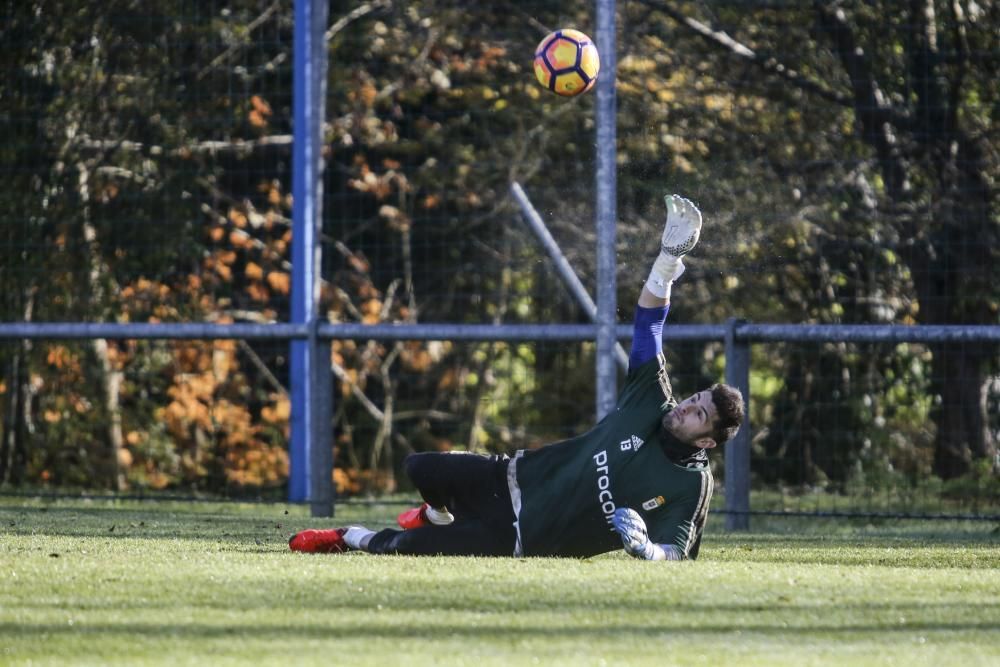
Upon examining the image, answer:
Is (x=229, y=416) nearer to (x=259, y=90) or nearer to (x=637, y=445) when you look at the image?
(x=259, y=90)

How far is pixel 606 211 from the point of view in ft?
29.4

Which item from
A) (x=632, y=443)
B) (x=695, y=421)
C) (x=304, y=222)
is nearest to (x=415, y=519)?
(x=632, y=443)

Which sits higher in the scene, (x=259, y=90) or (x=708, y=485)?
(x=259, y=90)

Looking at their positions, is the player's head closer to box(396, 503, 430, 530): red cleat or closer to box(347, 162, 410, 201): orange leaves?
box(396, 503, 430, 530): red cleat

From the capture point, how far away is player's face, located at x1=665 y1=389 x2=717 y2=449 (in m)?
6.32

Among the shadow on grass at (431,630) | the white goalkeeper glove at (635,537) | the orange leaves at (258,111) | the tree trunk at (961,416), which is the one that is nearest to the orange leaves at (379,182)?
the orange leaves at (258,111)

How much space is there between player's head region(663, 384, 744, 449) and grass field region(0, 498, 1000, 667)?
48cm

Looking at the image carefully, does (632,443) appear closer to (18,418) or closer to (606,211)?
(606,211)

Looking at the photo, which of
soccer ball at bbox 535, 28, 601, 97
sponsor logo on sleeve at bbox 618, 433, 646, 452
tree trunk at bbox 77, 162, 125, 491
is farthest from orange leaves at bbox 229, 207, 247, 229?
sponsor logo on sleeve at bbox 618, 433, 646, 452

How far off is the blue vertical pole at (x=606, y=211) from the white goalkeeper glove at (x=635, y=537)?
2.76 metres

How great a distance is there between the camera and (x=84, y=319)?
495 inches

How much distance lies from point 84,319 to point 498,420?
350 centimetres

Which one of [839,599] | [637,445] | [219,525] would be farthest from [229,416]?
[839,599]

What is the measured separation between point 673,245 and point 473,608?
2.60 metres
